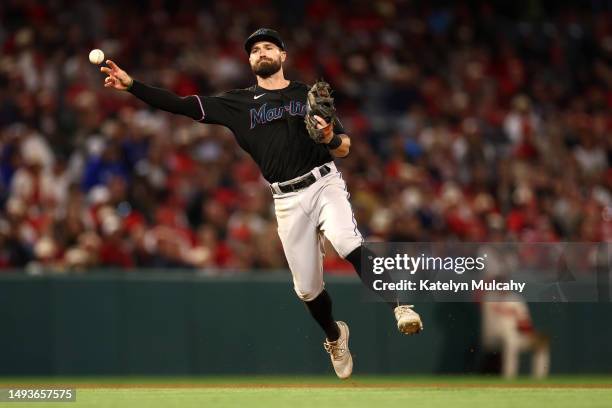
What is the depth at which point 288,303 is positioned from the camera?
441 inches

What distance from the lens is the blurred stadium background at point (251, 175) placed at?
443 inches

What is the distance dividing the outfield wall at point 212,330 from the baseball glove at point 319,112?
169 inches

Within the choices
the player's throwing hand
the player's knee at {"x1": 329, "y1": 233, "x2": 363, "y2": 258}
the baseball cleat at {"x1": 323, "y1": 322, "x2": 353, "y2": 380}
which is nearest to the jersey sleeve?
the player's throwing hand

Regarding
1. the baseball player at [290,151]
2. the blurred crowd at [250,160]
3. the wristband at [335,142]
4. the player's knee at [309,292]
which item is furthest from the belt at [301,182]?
the blurred crowd at [250,160]

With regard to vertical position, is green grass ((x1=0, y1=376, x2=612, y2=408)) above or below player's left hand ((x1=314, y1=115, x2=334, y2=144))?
below

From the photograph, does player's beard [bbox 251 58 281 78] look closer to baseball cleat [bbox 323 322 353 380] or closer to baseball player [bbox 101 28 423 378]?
baseball player [bbox 101 28 423 378]

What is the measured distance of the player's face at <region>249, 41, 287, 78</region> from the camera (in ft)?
24.7

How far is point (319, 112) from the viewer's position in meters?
7.07

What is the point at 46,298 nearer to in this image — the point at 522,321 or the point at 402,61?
the point at 522,321

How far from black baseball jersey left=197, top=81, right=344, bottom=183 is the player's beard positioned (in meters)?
0.11

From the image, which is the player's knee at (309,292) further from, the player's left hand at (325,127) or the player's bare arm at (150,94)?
the player's bare arm at (150,94)

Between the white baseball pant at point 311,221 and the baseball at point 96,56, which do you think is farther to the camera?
the white baseball pant at point 311,221

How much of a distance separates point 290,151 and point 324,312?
1.10m

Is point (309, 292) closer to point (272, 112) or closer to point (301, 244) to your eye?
point (301, 244)
